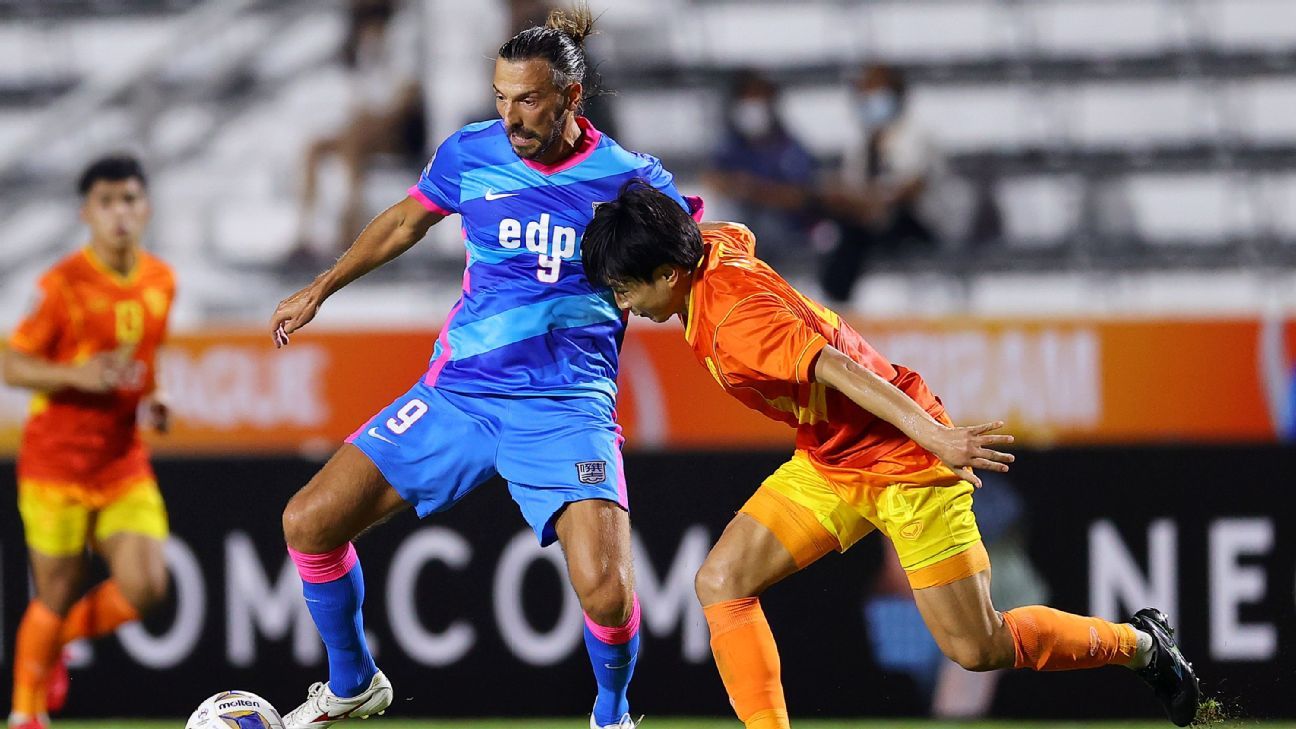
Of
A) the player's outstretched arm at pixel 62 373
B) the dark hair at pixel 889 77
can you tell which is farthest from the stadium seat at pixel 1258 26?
the player's outstretched arm at pixel 62 373

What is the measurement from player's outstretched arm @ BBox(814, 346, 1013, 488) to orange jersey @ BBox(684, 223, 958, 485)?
6cm

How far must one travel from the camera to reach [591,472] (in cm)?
Result: 507

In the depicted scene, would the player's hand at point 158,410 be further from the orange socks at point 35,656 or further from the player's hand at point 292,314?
the player's hand at point 292,314

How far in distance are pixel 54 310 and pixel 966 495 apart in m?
3.59

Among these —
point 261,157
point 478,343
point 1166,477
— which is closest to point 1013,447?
point 1166,477

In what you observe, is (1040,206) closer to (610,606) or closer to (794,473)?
(794,473)

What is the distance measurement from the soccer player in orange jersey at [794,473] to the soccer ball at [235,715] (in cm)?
134

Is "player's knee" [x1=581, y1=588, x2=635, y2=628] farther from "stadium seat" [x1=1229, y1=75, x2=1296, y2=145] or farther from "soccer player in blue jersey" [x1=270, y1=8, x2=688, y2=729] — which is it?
"stadium seat" [x1=1229, y1=75, x2=1296, y2=145]

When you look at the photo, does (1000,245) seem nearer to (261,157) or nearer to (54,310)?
(261,157)

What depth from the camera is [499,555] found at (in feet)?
22.8

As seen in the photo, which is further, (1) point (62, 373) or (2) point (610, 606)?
(1) point (62, 373)

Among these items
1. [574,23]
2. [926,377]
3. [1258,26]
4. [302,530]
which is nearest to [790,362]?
[574,23]

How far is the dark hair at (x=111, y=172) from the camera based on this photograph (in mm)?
6793

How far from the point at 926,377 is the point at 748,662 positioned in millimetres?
4182
